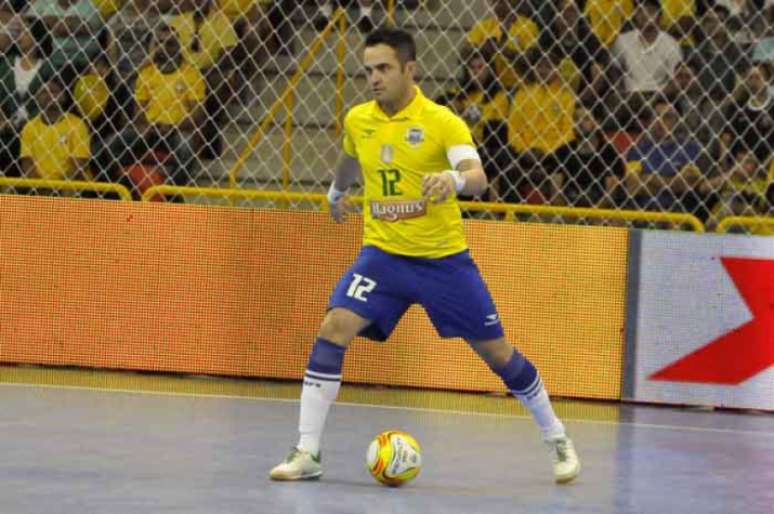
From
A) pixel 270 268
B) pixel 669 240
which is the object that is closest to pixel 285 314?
pixel 270 268

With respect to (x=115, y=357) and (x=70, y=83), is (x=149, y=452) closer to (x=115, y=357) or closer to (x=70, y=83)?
(x=115, y=357)

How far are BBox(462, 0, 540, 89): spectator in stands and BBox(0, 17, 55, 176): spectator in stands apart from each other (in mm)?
3270

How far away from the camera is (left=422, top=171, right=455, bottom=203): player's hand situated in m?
6.75

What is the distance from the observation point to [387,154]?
24.6 feet

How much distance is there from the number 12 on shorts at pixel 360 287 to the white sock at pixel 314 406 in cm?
39

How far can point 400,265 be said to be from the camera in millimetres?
7520

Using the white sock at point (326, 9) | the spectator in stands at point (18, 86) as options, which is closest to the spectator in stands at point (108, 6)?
the spectator in stands at point (18, 86)

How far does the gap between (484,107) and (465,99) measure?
Answer: 0.70 ft

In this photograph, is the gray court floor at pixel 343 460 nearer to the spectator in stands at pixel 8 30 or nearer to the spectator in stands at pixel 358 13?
the spectator in stands at pixel 8 30

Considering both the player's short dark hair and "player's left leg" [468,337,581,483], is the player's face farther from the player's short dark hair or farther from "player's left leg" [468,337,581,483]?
"player's left leg" [468,337,581,483]

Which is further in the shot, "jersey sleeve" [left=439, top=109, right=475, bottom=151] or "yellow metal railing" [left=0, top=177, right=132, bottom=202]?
"yellow metal railing" [left=0, top=177, right=132, bottom=202]

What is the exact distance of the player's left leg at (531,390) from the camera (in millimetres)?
7637

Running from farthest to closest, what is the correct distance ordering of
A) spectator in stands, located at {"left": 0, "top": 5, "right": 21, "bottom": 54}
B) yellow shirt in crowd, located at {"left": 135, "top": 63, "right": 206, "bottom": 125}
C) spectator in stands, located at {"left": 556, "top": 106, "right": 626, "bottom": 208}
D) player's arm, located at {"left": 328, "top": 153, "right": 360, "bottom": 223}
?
spectator in stands, located at {"left": 0, "top": 5, "right": 21, "bottom": 54} < yellow shirt in crowd, located at {"left": 135, "top": 63, "right": 206, "bottom": 125} < spectator in stands, located at {"left": 556, "top": 106, "right": 626, "bottom": 208} < player's arm, located at {"left": 328, "top": 153, "right": 360, "bottom": 223}

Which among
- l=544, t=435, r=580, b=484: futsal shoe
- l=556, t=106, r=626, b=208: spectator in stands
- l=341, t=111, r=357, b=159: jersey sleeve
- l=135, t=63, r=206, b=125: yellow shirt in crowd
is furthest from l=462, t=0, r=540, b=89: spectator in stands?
l=544, t=435, r=580, b=484: futsal shoe
